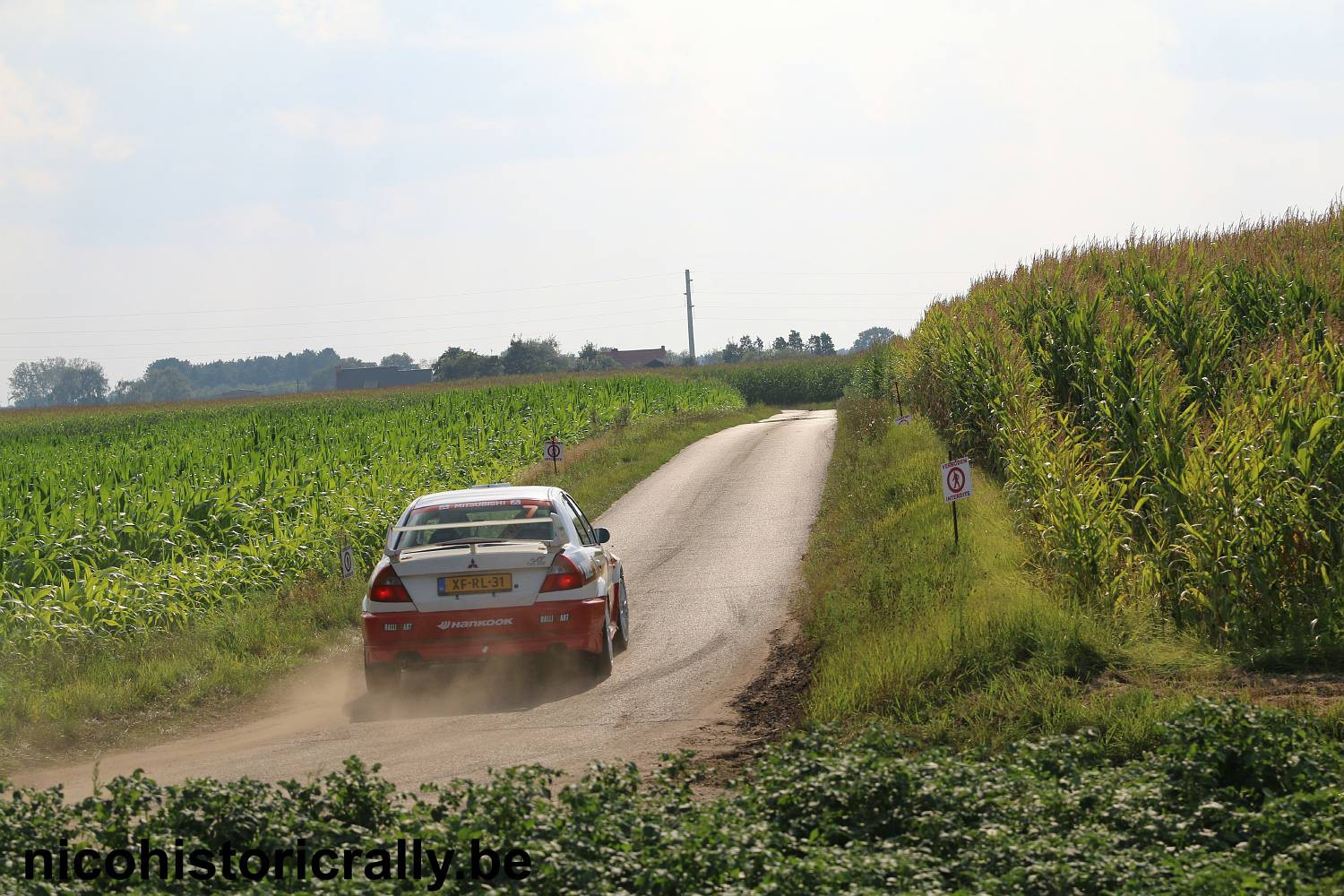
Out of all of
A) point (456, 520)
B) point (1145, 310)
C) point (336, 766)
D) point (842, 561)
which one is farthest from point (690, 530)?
point (336, 766)

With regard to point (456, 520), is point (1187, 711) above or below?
below

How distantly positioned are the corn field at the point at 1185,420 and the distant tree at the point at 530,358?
3620 inches

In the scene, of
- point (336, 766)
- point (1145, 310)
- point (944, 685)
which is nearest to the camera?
point (336, 766)

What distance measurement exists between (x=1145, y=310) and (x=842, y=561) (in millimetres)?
6999

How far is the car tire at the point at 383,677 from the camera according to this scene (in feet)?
35.1

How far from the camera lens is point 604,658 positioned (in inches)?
448

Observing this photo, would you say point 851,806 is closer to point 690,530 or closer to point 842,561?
point 842,561

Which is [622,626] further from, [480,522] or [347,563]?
[347,563]

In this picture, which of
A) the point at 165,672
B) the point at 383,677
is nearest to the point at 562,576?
the point at 383,677

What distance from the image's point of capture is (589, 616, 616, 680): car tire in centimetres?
1123

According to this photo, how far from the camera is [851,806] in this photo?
6363 mm

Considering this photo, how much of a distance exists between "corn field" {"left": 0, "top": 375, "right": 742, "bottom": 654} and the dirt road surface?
294 centimetres

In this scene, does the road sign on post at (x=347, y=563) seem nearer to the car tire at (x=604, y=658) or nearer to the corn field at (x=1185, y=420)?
the car tire at (x=604, y=658)

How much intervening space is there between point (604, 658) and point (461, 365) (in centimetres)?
9735
